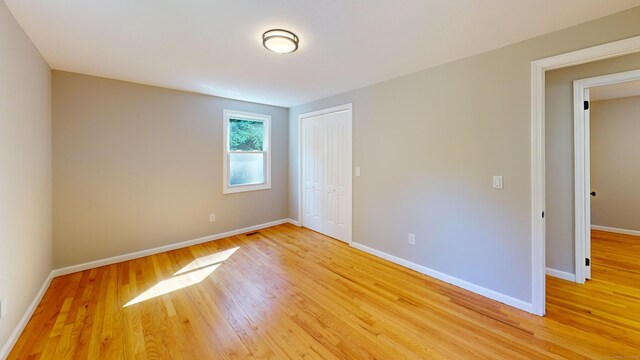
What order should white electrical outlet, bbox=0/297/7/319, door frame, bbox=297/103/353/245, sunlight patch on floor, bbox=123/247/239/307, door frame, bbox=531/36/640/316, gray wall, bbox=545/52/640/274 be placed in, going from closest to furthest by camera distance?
white electrical outlet, bbox=0/297/7/319
door frame, bbox=531/36/640/316
sunlight patch on floor, bbox=123/247/239/307
gray wall, bbox=545/52/640/274
door frame, bbox=297/103/353/245

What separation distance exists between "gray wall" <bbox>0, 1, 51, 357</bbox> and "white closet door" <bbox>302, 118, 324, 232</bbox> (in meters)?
3.37

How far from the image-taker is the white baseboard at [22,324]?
5.49 ft

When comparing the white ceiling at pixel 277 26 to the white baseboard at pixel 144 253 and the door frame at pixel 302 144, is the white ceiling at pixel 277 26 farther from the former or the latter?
the white baseboard at pixel 144 253

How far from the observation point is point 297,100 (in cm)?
432

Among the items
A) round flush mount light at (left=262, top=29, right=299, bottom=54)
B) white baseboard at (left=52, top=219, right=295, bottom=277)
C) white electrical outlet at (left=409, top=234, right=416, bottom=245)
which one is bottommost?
white baseboard at (left=52, top=219, right=295, bottom=277)

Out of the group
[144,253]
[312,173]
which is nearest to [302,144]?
[312,173]

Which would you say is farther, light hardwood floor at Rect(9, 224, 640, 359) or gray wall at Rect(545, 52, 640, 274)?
gray wall at Rect(545, 52, 640, 274)

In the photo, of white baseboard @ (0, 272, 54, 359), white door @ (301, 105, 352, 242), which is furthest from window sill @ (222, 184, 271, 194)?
white baseboard @ (0, 272, 54, 359)

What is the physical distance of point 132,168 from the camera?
10.8 ft

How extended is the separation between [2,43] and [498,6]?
3.39 m

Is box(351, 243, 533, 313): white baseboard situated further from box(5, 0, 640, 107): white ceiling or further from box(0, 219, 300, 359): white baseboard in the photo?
box(5, 0, 640, 107): white ceiling

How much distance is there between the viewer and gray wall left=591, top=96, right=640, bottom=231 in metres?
4.05

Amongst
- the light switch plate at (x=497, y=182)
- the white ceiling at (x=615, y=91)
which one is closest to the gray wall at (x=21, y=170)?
the light switch plate at (x=497, y=182)

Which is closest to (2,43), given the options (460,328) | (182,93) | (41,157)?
(41,157)
